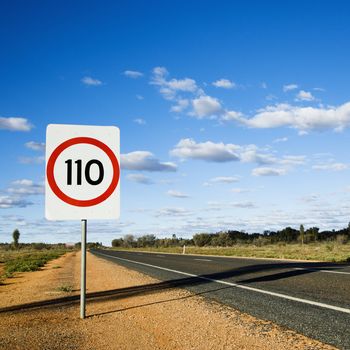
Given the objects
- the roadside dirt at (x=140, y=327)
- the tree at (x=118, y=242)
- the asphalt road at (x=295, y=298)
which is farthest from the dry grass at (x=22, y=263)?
the tree at (x=118, y=242)

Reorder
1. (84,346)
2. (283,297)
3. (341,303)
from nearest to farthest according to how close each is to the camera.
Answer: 1. (84,346)
2. (341,303)
3. (283,297)

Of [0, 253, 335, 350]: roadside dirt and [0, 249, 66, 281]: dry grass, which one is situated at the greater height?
[0, 253, 335, 350]: roadside dirt

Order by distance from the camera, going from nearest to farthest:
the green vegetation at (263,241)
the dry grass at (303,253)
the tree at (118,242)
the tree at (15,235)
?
the dry grass at (303,253) → the green vegetation at (263,241) → the tree at (15,235) → the tree at (118,242)

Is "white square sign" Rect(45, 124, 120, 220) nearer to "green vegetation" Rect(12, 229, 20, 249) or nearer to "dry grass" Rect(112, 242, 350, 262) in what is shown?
"dry grass" Rect(112, 242, 350, 262)

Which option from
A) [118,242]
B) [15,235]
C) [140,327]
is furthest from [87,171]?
[118,242]

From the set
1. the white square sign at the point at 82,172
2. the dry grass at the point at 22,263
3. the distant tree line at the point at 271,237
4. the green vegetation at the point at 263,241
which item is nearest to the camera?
the white square sign at the point at 82,172

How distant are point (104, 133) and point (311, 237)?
6946 centimetres

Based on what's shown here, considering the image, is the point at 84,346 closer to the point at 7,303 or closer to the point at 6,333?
the point at 6,333

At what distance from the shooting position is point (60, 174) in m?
5.43

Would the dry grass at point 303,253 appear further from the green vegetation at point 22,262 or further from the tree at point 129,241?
the tree at point 129,241

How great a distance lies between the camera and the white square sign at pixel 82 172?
211 inches

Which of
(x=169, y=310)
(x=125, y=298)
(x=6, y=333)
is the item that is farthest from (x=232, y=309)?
(x=6, y=333)

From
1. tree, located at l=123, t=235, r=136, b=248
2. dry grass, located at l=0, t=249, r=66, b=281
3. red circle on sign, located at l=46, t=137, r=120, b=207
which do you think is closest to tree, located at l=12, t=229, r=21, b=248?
tree, located at l=123, t=235, r=136, b=248

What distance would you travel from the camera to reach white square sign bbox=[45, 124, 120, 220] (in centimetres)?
535
